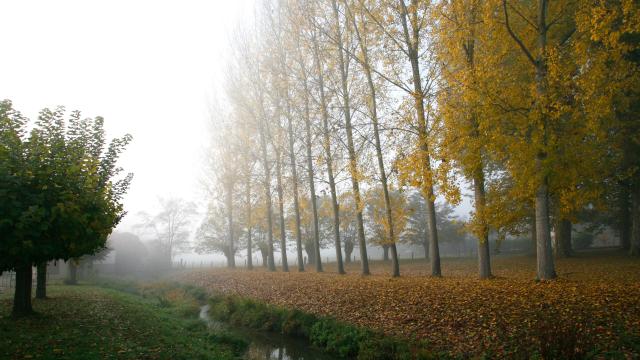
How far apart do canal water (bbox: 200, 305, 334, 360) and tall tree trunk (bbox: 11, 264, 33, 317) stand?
5.84m

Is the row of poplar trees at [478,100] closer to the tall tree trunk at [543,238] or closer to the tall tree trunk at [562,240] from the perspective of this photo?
the tall tree trunk at [543,238]

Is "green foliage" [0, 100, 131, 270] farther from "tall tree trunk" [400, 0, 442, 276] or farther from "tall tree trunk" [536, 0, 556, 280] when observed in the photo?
"tall tree trunk" [536, 0, 556, 280]

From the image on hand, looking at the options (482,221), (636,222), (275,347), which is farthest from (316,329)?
(636,222)

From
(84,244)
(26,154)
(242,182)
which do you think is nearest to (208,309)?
(84,244)

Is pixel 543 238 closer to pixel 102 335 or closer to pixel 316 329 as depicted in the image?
pixel 316 329

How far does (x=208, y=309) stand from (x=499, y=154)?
14.7 metres

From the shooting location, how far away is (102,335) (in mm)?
9047

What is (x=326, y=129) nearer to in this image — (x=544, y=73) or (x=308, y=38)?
(x=308, y=38)

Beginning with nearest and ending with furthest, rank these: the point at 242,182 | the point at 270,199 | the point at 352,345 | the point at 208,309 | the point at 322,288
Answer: the point at 352,345 < the point at 322,288 < the point at 208,309 < the point at 270,199 < the point at 242,182

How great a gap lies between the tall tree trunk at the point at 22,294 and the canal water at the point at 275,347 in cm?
584

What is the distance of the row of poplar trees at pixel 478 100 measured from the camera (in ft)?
33.6

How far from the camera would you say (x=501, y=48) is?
11414 mm

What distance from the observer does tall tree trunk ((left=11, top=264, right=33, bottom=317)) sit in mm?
10295

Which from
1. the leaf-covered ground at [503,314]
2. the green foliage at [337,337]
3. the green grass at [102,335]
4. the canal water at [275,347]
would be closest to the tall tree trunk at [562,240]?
the leaf-covered ground at [503,314]
